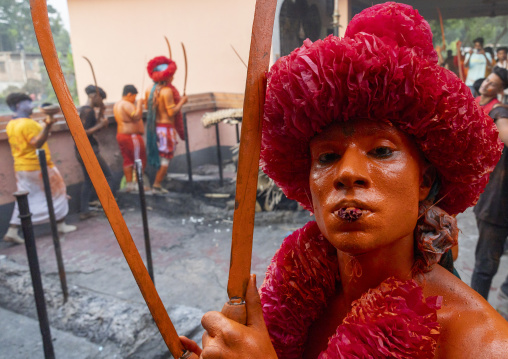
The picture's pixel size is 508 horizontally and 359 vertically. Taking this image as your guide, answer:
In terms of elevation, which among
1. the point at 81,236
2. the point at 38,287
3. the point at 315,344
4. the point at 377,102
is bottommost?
the point at 81,236

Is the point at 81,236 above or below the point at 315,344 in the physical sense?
below

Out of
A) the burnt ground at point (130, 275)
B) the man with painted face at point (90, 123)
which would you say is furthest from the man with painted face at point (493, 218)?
the man with painted face at point (90, 123)

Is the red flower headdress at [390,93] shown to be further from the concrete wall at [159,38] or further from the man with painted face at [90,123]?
the concrete wall at [159,38]

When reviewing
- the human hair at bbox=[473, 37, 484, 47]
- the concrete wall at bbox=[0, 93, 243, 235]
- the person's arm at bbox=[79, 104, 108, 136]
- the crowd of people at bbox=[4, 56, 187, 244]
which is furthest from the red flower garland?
the human hair at bbox=[473, 37, 484, 47]

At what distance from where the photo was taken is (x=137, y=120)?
752 centimetres

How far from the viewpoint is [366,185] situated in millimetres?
1013

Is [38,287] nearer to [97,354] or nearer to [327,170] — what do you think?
[97,354]

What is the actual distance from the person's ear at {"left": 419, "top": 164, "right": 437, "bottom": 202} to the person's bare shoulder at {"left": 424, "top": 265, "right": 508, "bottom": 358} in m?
0.23

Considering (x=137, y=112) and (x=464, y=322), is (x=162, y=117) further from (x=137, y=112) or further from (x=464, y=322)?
(x=464, y=322)

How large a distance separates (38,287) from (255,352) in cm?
242

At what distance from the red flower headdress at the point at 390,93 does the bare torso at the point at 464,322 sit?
273 mm

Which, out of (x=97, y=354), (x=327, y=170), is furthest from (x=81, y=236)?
(x=327, y=170)

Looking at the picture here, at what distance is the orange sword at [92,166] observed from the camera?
3.27ft

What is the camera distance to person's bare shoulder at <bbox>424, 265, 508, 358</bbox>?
0.95 metres
